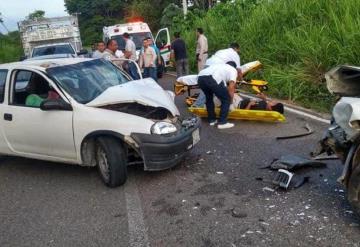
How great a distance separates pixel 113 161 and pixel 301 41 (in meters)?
7.57

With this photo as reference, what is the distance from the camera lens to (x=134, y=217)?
5.01 metres

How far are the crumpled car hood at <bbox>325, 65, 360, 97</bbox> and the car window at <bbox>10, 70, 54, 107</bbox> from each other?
3756 millimetres

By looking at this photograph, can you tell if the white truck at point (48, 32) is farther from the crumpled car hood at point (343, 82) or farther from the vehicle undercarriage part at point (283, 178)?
the crumpled car hood at point (343, 82)

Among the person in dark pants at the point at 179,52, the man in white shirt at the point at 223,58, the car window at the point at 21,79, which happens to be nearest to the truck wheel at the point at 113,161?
the car window at the point at 21,79

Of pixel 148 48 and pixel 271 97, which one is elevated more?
pixel 148 48

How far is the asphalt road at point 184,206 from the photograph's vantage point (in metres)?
4.43

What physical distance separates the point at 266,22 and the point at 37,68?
31.1 ft

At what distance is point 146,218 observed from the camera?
4961 millimetres

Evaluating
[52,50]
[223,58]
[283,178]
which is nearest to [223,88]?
[223,58]

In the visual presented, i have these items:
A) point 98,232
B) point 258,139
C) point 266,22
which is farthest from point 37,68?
point 266,22

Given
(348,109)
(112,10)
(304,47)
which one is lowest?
(112,10)

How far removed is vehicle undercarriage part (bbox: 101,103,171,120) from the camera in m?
6.11

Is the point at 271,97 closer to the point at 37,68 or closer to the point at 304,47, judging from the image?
the point at 304,47

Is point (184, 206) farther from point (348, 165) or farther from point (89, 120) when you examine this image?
point (348, 165)
